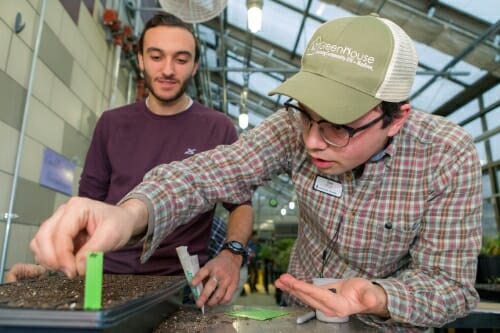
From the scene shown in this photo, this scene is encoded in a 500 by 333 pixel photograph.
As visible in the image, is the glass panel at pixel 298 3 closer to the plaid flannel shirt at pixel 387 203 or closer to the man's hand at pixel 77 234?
the plaid flannel shirt at pixel 387 203

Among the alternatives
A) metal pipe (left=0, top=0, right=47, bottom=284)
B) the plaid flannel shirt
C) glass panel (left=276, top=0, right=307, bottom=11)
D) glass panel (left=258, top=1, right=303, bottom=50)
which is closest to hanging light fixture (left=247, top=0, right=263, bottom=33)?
glass panel (left=276, top=0, right=307, bottom=11)

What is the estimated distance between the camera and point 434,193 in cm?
91

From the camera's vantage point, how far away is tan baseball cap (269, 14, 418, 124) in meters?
0.76

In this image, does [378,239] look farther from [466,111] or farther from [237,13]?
[466,111]

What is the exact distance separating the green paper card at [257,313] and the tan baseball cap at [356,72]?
1.38ft

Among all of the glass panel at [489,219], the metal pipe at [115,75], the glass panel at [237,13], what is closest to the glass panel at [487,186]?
the glass panel at [489,219]

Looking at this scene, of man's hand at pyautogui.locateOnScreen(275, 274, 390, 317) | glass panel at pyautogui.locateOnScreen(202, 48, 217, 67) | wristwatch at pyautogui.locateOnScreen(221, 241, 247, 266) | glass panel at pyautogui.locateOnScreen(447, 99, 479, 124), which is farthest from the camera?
glass panel at pyautogui.locateOnScreen(202, 48, 217, 67)

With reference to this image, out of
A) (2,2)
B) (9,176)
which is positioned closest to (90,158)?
(9,176)

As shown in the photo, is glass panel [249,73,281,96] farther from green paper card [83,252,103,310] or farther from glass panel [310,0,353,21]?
green paper card [83,252,103,310]

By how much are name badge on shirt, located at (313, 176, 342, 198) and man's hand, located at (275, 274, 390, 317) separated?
0.26 meters

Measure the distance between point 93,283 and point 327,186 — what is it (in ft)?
2.14


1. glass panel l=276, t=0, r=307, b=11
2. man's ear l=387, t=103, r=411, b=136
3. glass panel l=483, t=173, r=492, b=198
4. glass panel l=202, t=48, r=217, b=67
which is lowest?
man's ear l=387, t=103, r=411, b=136

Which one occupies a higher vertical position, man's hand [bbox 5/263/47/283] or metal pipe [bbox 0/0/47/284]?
metal pipe [bbox 0/0/47/284]

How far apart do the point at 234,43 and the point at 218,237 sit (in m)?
5.08
